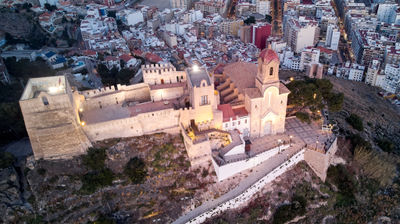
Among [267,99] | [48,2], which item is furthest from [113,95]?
[48,2]

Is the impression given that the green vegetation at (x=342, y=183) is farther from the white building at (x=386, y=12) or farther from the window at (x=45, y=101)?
the white building at (x=386, y=12)

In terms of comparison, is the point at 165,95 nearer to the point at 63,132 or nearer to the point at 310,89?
the point at 63,132

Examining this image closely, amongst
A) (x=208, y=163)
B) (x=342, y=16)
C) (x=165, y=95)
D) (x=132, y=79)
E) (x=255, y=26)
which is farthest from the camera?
(x=342, y=16)

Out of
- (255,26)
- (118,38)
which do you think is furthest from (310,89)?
(118,38)

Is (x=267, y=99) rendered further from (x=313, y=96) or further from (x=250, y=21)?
(x=250, y=21)

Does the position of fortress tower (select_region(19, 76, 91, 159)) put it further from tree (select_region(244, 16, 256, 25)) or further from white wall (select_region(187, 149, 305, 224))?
tree (select_region(244, 16, 256, 25))

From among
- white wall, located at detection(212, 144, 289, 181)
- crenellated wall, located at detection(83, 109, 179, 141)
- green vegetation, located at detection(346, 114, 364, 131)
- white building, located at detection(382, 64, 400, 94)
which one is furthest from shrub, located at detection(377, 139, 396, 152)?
crenellated wall, located at detection(83, 109, 179, 141)
